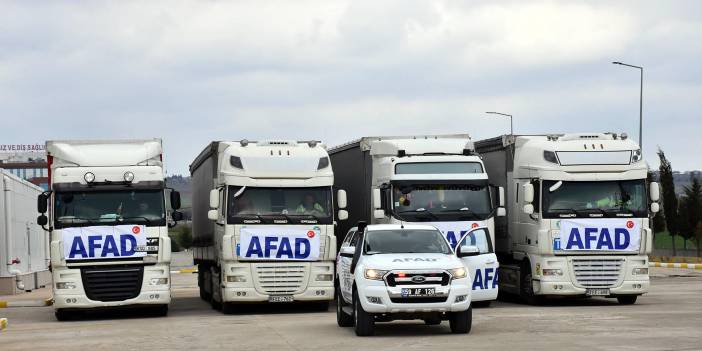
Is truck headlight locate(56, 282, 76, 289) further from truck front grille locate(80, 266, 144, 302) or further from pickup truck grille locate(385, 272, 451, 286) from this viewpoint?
pickup truck grille locate(385, 272, 451, 286)

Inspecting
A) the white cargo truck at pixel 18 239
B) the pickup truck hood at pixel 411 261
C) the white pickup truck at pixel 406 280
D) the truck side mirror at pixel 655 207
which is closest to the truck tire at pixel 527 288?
the truck side mirror at pixel 655 207

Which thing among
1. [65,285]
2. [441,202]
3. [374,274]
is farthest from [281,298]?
[374,274]

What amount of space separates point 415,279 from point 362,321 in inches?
42.7

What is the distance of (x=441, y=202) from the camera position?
2736cm

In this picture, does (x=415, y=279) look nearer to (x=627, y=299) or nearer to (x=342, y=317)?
(x=342, y=317)

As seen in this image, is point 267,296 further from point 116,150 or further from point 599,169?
point 599,169

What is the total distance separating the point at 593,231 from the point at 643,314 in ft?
12.3

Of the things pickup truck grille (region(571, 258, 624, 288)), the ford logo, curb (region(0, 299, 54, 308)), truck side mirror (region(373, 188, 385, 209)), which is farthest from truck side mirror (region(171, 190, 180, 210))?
curb (region(0, 299, 54, 308))

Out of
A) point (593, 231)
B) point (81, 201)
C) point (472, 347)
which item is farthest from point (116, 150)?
point (472, 347)

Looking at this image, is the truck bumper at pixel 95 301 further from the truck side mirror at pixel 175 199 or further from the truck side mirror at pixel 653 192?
the truck side mirror at pixel 653 192

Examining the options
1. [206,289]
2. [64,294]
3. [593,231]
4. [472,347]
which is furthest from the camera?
[206,289]

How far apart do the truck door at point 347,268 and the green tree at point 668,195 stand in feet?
183

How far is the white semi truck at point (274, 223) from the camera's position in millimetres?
26734

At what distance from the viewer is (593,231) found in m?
27.7
